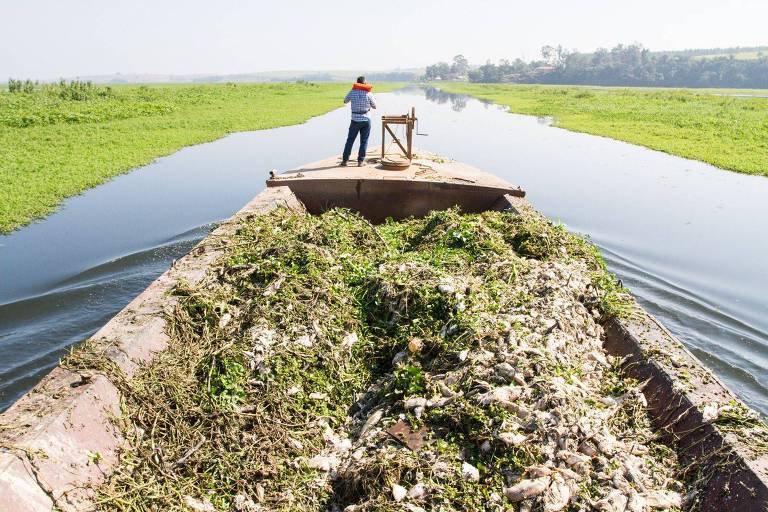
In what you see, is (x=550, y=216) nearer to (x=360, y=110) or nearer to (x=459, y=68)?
(x=360, y=110)

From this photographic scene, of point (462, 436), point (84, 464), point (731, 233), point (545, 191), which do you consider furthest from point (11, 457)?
point (545, 191)

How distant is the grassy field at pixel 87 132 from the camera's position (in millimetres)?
9258

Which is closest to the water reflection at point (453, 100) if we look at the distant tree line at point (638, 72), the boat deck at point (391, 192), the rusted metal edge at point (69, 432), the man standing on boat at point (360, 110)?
the man standing on boat at point (360, 110)

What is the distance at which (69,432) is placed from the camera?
2.40m

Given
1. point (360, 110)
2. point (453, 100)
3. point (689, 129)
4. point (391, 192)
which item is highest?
point (453, 100)

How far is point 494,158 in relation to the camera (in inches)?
590

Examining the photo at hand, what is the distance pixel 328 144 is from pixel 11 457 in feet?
50.3

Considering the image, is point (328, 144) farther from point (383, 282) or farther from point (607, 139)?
point (383, 282)

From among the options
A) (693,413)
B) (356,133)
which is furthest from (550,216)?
(693,413)

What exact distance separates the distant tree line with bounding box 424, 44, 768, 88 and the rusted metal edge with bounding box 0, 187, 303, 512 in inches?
4138

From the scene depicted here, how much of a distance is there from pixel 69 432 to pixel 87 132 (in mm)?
15191

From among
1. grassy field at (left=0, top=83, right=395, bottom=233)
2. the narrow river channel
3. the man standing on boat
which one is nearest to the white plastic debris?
the narrow river channel

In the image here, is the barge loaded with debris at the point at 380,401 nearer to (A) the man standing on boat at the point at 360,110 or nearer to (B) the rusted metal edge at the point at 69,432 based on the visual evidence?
(B) the rusted metal edge at the point at 69,432

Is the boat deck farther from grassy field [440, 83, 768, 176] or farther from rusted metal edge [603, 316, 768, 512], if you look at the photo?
grassy field [440, 83, 768, 176]
